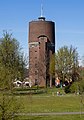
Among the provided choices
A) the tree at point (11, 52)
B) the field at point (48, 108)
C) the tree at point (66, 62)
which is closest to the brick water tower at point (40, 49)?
the tree at point (66, 62)

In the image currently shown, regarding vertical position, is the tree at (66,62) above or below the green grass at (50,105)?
above

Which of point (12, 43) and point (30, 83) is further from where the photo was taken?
point (30, 83)

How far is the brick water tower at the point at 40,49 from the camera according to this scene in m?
112

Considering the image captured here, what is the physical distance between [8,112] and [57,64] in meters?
77.7

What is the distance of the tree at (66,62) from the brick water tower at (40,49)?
524 inches

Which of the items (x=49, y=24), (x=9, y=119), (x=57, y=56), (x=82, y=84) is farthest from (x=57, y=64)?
(x=9, y=119)

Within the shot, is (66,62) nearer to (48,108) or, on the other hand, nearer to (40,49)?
(40,49)

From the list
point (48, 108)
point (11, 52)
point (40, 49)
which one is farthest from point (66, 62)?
point (48, 108)

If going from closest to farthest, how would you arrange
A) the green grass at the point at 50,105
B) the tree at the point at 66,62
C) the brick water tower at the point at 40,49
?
the green grass at the point at 50,105
the tree at the point at 66,62
the brick water tower at the point at 40,49

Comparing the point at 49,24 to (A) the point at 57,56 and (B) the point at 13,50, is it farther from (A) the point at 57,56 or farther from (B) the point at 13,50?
(B) the point at 13,50

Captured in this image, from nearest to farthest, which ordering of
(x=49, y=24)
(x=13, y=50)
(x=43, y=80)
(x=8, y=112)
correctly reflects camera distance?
(x=8, y=112) < (x=13, y=50) < (x=43, y=80) < (x=49, y=24)

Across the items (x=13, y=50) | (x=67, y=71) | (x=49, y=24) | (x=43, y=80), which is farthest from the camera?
(x=49, y=24)

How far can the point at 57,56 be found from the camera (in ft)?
315

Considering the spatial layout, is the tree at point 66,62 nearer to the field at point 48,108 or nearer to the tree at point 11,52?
the tree at point 11,52
